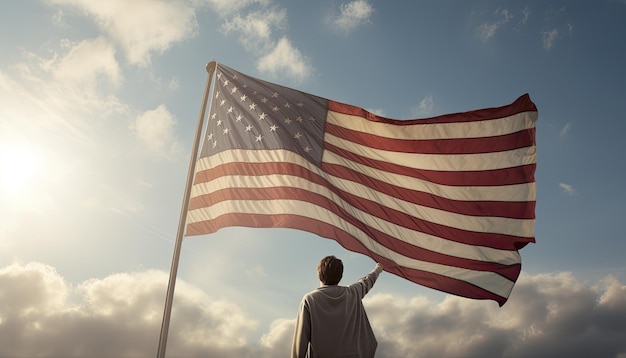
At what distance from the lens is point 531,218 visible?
8.09m

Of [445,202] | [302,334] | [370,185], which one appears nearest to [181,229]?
[302,334]

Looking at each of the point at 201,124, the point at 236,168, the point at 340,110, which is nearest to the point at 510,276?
the point at 340,110

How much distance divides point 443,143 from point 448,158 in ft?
0.97

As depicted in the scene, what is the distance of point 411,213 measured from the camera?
29.2ft

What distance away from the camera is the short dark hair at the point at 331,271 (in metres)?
5.66

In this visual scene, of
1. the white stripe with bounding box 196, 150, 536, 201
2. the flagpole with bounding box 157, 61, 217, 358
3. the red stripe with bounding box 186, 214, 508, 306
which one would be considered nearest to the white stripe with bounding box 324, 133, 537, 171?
the white stripe with bounding box 196, 150, 536, 201

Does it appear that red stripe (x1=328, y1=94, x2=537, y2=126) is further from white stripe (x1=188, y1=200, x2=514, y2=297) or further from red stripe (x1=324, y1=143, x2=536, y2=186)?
white stripe (x1=188, y1=200, x2=514, y2=297)

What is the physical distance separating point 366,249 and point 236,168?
9.48 feet

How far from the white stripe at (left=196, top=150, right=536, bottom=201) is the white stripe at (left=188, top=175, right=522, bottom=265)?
12.7 inches

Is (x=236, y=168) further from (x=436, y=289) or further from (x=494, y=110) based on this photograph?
(x=494, y=110)

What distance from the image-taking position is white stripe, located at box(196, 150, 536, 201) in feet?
27.2

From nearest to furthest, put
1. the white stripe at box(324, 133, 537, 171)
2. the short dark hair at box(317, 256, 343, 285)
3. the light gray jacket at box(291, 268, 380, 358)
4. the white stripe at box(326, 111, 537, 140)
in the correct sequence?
the light gray jacket at box(291, 268, 380, 358) → the short dark hair at box(317, 256, 343, 285) → the white stripe at box(324, 133, 537, 171) → the white stripe at box(326, 111, 537, 140)

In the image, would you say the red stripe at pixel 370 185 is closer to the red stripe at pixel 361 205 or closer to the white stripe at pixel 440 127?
the red stripe at pixel 361 205

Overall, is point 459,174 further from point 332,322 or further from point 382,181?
point 332,322
